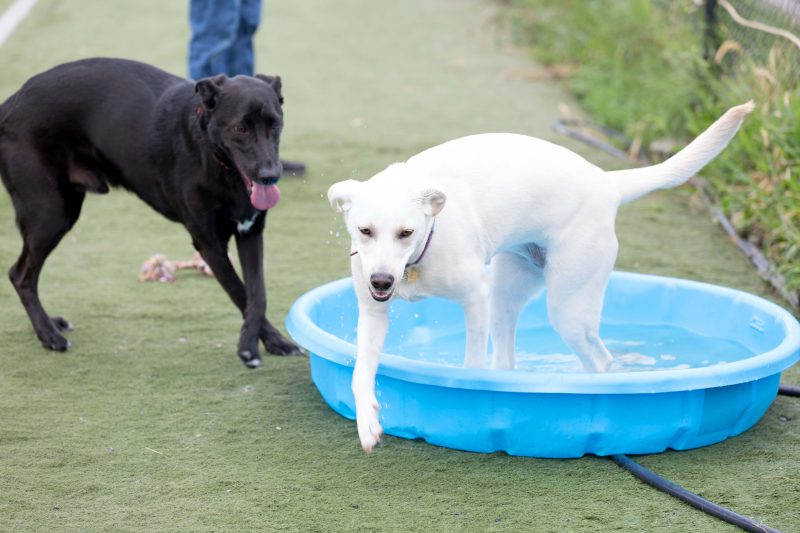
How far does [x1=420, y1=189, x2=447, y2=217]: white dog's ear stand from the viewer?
3113 millimetres

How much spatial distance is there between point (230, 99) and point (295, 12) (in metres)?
10.4

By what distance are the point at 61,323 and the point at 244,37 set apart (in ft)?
8.49

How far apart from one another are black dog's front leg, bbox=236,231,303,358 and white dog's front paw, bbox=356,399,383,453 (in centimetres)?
120

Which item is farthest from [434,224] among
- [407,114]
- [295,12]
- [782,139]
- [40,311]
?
[295,12]

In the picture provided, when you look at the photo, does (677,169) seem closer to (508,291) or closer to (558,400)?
(508,291)

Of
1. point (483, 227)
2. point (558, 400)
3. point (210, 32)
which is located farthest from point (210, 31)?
point (558, 400)

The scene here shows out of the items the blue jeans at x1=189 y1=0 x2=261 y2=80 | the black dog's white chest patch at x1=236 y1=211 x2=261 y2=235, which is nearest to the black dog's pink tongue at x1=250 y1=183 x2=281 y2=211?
the black dog's white chest patch at x1=236 y1=211 x2=261 y2=235

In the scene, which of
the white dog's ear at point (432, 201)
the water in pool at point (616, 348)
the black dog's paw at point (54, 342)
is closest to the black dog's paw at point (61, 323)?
the black dog's paw at point (54, 342)

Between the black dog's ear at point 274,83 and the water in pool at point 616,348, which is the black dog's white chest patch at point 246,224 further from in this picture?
the water in pool at point 616,348

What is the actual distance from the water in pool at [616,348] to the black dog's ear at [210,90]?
1353 mm

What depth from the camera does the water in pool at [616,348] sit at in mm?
4496

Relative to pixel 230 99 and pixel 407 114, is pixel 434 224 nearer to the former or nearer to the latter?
pixel 230 99

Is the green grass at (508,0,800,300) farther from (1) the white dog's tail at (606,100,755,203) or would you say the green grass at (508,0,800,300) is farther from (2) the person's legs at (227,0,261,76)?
(2) the person's legs at (227,0,261,76)

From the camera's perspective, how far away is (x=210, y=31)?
6.20 meters
